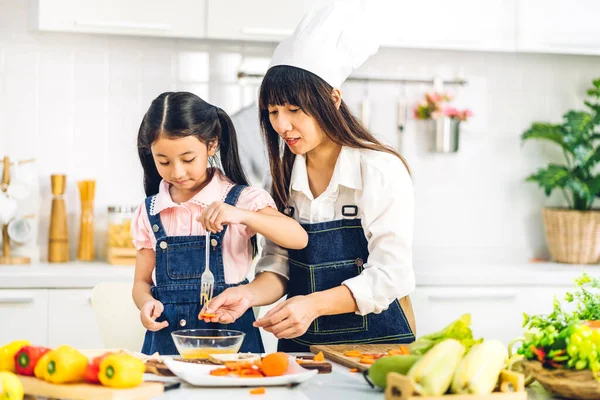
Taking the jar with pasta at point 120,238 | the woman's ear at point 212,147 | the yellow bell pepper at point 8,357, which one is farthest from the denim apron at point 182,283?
the jar with pasta at point 120,238

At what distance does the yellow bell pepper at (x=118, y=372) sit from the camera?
1195 millimetres

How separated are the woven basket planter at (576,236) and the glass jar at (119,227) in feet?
6.13

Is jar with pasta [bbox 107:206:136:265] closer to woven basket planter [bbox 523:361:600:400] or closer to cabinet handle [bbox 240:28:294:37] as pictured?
cabinet handle [bbox 240:28:294:37]

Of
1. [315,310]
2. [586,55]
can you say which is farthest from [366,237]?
[586,55]

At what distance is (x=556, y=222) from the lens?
3.69 metres

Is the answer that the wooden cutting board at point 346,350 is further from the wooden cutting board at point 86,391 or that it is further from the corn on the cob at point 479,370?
the wooden cutting board at point 86,391

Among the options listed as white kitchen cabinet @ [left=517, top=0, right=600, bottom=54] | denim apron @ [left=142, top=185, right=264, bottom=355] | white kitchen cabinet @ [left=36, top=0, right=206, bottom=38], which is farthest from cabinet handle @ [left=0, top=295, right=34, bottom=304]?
white kitchen cabinet @ [left=517, top=0, right=600, bottom=54]

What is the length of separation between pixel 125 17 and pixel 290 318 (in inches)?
73.3

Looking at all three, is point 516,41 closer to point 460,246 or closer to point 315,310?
point 460,246

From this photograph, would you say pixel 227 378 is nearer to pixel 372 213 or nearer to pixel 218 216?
pixel 218 216

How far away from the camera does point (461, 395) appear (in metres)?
1.19

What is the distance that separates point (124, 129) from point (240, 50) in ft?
2.00

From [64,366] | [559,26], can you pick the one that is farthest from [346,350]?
[559,26]

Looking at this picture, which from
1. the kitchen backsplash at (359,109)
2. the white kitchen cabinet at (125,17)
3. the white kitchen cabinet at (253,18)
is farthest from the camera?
the kitchen backsplash at (359,109)
